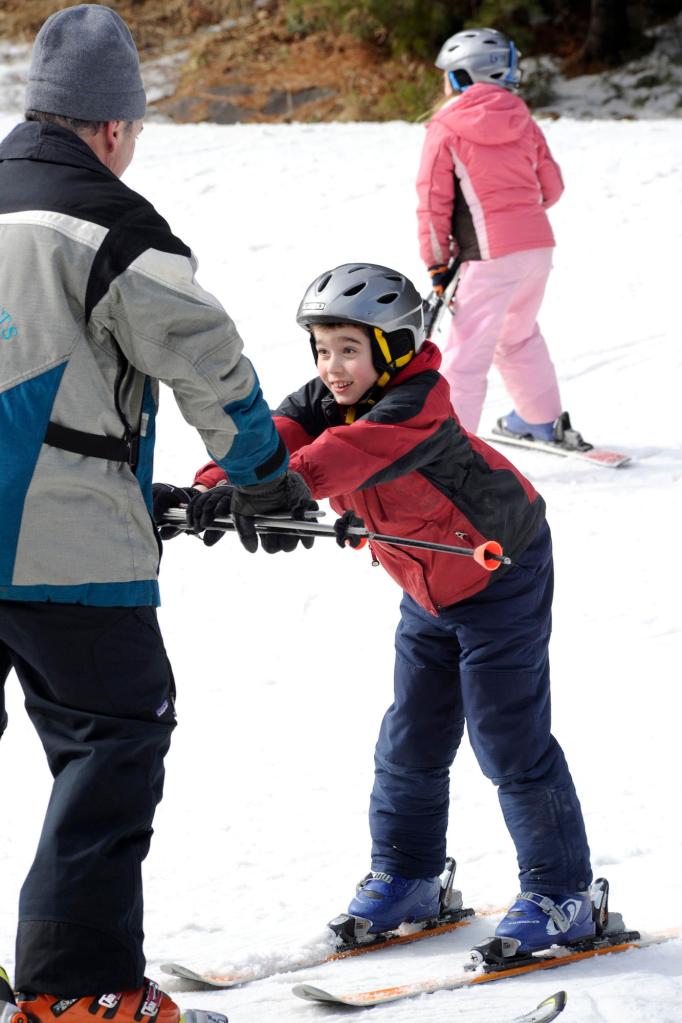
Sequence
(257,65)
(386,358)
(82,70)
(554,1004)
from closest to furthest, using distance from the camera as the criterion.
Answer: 1. (82,70)
2. (554,1004)
3. (386,358)
4. (257,65)

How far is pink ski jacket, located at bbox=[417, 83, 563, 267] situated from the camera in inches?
279

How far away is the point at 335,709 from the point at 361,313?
2313mm

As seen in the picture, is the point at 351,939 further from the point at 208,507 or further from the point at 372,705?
the point at 372,705


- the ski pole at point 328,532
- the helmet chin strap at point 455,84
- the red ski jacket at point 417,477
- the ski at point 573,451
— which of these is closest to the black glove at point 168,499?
the ski pole at point 328,532

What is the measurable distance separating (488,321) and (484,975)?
437 centimetres

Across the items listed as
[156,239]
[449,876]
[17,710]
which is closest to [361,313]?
[156,239]

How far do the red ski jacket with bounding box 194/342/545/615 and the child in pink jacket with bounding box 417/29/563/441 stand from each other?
142 inches

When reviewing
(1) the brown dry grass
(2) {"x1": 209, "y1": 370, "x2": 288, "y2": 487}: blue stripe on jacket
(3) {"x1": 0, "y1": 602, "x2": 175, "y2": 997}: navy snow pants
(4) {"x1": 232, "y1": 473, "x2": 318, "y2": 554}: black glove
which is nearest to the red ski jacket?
(4) {"x1": 232, "y1": 473, "x2": 318, "y2": 554}: black glove

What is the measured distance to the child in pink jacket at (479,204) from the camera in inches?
279

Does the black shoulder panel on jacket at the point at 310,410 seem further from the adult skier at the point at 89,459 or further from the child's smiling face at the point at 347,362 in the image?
the adult skier at the point at 89,459

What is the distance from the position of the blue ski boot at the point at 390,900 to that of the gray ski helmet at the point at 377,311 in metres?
1.45

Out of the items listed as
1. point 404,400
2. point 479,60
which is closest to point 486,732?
point 404,400

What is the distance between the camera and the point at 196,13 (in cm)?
2077

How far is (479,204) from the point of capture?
23.4 ft
